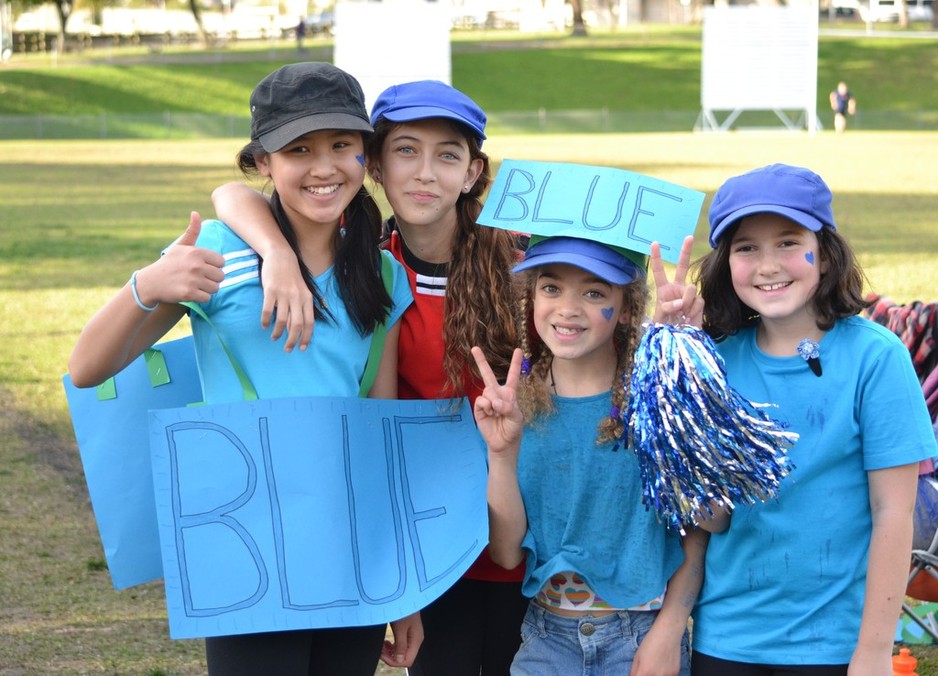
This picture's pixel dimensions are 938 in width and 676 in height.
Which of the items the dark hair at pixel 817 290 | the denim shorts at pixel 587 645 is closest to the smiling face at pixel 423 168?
the dark hair at pixel 817 290

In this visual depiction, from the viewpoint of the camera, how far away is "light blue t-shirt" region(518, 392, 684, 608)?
264 centimetres

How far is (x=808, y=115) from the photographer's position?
40.4 metres

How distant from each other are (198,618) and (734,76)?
41.0 meters

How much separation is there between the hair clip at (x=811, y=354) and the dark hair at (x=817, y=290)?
60 mm

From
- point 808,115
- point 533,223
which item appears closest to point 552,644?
point 533,223

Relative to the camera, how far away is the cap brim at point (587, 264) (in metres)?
2.60

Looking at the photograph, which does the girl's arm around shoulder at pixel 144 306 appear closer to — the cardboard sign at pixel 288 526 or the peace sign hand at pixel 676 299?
the cardboard sign at pixel 288 526

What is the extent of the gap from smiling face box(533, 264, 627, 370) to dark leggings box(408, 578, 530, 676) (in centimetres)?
68

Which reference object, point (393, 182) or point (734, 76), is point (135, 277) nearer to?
point (393, 182)

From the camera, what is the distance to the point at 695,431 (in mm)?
2340

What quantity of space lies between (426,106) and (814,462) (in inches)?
46.2

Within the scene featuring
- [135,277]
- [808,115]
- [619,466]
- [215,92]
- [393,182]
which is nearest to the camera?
[135,277]

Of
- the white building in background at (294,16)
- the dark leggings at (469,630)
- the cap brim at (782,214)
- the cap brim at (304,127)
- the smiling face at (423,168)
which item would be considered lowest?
the dark leggings at (469,630)

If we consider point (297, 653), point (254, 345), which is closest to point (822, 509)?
point (297, 653)
